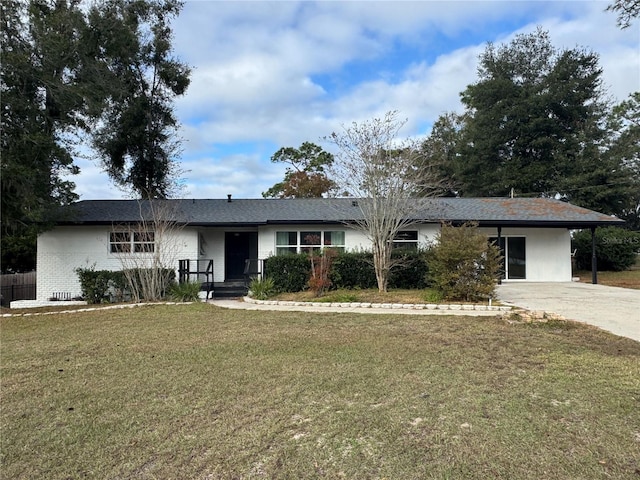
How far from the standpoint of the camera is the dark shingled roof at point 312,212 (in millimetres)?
14680

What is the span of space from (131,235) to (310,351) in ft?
33.0

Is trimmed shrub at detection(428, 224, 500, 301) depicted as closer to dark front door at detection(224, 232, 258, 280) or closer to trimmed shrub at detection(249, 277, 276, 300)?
trimmed shrub at detection(249, 277, 276, 300)

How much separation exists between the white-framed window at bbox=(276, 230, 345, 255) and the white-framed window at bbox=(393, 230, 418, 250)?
2042 mm

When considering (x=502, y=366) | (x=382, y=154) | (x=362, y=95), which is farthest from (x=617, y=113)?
(x=502, y=366)

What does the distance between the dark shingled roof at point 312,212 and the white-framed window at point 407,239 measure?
923mm

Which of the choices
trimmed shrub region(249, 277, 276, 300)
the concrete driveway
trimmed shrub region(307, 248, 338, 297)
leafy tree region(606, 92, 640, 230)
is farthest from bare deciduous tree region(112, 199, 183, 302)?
leafy tree region(606, 92, 640, 230)

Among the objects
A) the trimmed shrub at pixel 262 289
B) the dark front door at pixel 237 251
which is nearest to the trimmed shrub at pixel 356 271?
the trimmed shrub at pixel 262 289

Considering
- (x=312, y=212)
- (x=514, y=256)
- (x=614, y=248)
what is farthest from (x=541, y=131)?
(x=312, y=212)

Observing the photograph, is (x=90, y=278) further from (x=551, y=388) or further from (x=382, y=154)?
(x=551, y=388)

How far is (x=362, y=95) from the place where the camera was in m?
15.9

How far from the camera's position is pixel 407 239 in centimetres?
1534

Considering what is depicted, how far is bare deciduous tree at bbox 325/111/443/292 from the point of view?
12.1 metres

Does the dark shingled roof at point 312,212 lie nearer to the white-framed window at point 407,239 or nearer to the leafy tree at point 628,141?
the white-framed window at point 407,239

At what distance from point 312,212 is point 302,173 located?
17.3m
